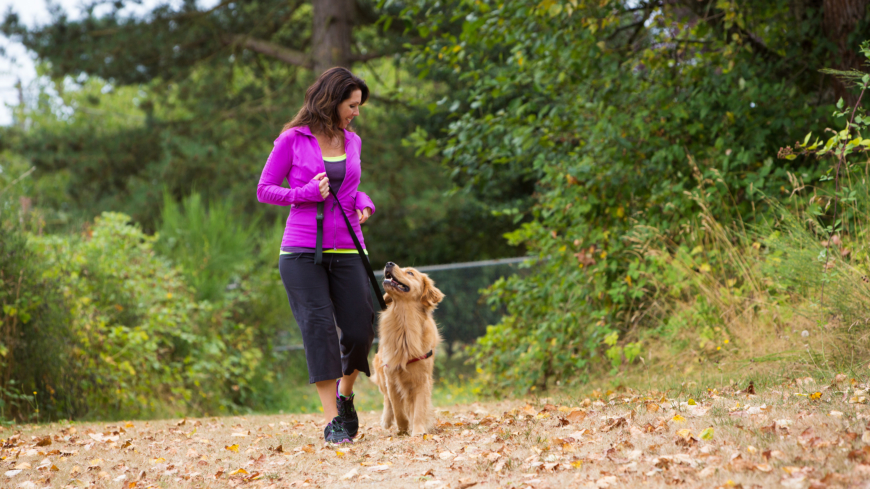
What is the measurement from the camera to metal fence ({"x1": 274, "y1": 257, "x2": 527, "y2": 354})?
423 inches

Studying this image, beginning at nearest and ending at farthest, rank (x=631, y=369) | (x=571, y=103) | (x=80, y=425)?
(x=80, y=425) → (x=631, y=369) → (x=571, y=103)

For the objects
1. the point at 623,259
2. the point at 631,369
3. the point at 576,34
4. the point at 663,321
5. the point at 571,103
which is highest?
the point at 576,34

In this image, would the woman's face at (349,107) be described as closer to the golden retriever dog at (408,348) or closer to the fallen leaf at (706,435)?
the golden retriever dog at (408,348)

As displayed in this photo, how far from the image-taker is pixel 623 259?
21.7ft

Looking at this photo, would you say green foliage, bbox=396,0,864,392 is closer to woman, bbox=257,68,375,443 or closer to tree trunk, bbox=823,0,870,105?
tree trunk, bbox=823,0,870,105

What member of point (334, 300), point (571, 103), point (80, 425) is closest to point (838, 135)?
point (334, 300)

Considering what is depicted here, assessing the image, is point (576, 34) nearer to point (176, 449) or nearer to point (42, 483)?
A: point (176, 449)

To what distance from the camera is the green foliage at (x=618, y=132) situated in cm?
608

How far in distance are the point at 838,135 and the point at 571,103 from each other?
3391 mm

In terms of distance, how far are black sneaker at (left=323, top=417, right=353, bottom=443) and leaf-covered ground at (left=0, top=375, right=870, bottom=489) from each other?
10 centimetres

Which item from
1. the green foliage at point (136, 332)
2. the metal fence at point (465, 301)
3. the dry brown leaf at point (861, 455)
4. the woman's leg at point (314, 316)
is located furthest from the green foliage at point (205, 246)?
the dry brown leaf at point (861, 455)

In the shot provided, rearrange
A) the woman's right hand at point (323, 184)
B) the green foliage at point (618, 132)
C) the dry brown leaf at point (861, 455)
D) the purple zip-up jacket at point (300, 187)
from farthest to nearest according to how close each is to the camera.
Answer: the green foliage at point (618, 132) → the purple zip-up jacket at point (300, 187) → the woman's right hand at point (323, 184) → the dry brown leaf at point (861, 455)

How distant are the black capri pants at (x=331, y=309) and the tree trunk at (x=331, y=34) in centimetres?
925

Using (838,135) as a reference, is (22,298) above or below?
below
